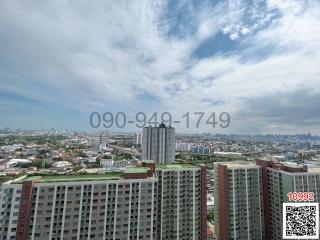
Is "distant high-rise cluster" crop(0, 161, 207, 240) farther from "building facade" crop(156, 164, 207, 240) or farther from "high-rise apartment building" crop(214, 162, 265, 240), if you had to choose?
"high-rise apartment building" crop(214, 162, 265, 240)

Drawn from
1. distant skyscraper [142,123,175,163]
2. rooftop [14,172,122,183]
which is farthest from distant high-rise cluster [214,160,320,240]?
distant skyscraper [142,123,175,163]

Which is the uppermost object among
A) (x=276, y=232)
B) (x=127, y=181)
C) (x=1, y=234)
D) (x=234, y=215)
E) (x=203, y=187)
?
(x=127, y=181)

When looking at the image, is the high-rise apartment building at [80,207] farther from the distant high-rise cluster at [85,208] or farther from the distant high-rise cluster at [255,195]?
the distant high-rise cluster at [255,195]

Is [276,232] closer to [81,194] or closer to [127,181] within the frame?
[127,181]

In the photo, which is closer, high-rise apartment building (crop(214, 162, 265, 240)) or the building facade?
the building facade

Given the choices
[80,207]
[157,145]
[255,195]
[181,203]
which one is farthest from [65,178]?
[157,145]

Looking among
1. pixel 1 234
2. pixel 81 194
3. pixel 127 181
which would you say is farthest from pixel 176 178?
pixel 1 234
